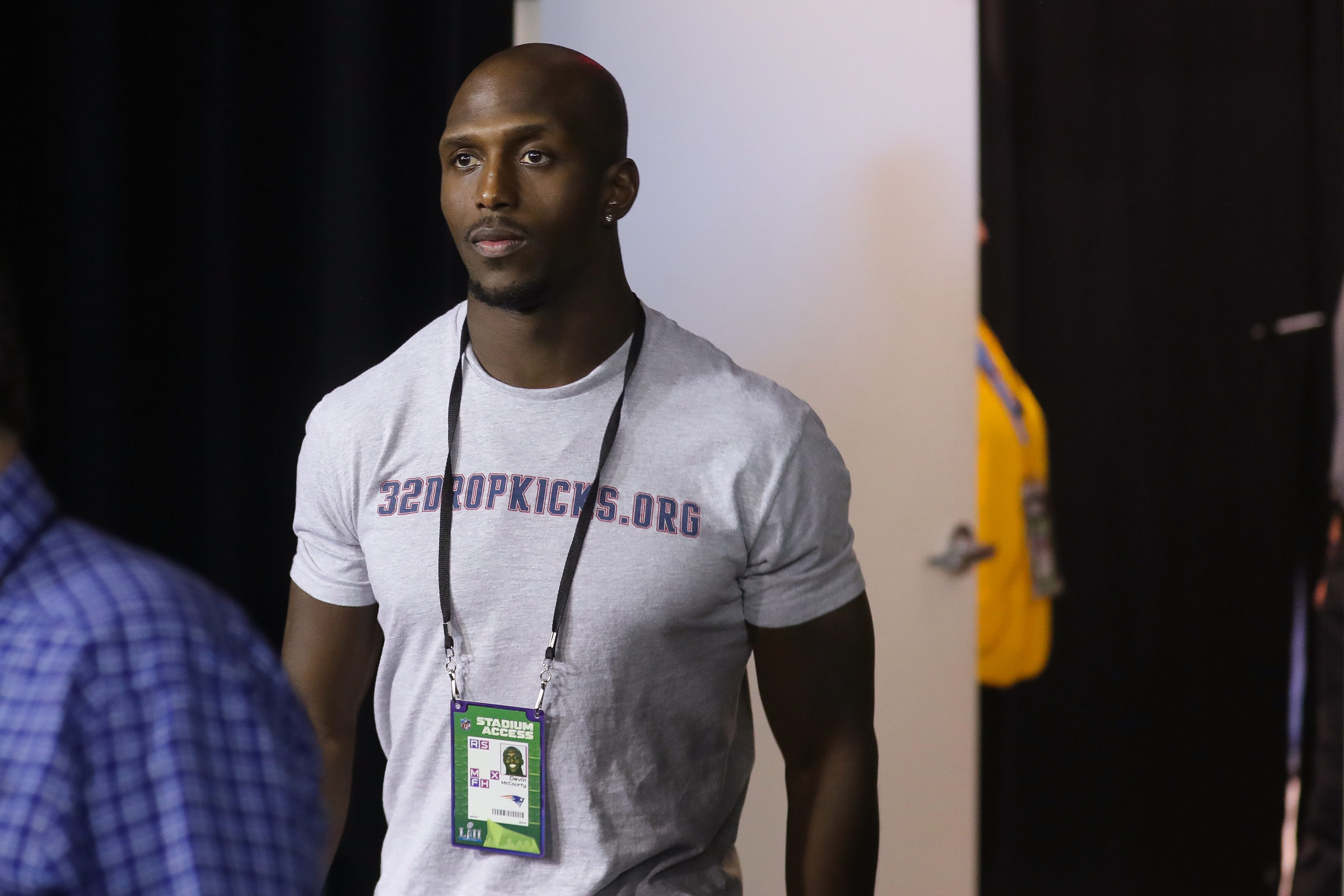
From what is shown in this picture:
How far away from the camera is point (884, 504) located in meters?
2.19

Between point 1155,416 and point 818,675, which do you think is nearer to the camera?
point 818,675

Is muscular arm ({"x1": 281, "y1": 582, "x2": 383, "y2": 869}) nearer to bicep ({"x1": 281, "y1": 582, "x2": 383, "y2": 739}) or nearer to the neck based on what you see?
bicep ({"x1": 281, "y1": 582, "x2": 383, "y2": 739})

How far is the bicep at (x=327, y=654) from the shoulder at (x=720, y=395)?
1.36 ft

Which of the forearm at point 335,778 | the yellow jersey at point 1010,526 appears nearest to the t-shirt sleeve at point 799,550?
the forearm at point 335,778

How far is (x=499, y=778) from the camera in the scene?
4.30 ft

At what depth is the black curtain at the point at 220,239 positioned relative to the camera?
5.57 ft

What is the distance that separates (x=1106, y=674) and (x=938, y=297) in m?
1.56

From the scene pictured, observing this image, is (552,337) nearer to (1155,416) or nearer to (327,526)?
(327,526)

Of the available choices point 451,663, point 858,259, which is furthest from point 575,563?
point 858,259

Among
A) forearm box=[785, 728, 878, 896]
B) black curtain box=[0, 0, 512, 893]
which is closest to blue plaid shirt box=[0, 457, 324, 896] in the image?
forearm box=[785, 728, 878, 896]

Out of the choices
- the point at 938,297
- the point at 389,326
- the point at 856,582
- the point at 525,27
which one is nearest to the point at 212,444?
the point at 389,326

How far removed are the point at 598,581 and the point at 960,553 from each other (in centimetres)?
107

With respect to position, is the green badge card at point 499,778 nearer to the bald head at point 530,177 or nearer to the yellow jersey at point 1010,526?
the bald head at point 530,177

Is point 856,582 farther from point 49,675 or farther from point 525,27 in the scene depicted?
point 525,27
